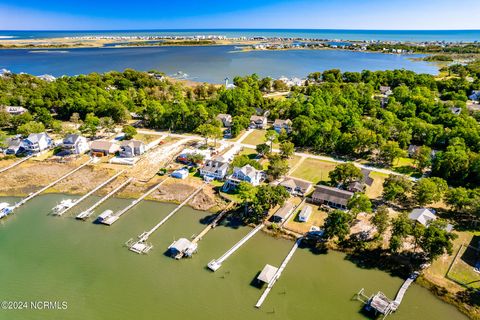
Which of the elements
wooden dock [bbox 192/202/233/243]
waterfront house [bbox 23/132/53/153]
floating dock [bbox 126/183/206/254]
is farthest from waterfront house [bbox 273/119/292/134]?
waterfront house [bbox 23/132/53/153]

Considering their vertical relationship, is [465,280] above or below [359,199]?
below

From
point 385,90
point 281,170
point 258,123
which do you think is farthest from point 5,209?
point 385,90

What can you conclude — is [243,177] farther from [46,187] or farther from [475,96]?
[475,96]

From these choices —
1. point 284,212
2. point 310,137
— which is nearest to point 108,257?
point 284,212

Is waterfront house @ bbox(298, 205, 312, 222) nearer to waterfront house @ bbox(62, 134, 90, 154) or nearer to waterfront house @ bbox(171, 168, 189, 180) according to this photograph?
waterfront house @ bbox(171, 168, 189, 180)

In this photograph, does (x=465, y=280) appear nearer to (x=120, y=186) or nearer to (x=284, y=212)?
(x=284, y=212)

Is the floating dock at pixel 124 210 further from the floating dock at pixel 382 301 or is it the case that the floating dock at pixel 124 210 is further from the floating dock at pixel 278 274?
the floating dock at pixel 382 301
